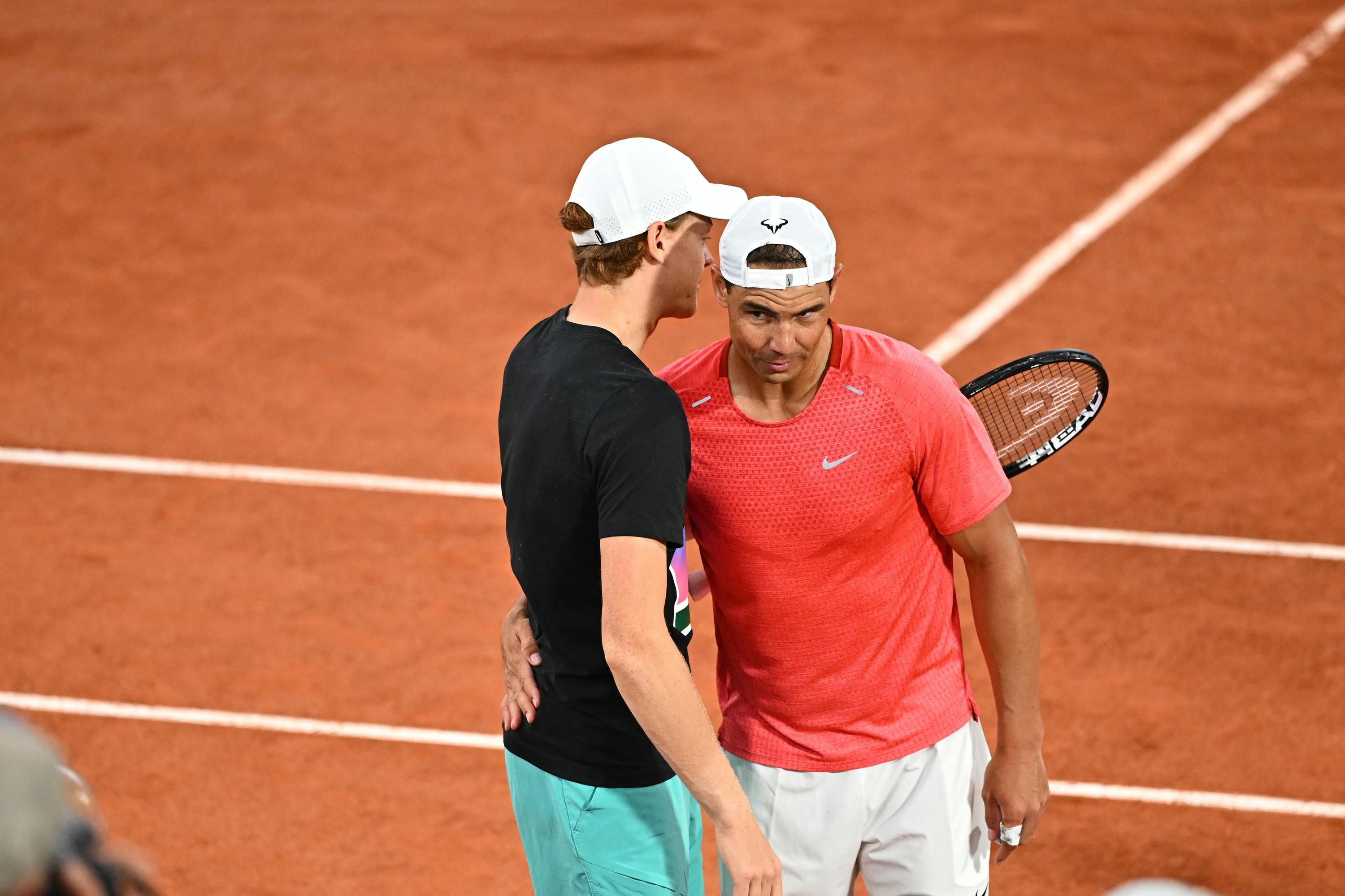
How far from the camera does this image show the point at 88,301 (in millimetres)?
9812

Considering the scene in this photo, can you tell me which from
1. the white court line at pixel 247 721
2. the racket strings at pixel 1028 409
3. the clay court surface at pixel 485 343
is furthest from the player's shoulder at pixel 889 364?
the white court line at pixel 247 721

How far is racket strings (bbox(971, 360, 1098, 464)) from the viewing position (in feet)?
14.4

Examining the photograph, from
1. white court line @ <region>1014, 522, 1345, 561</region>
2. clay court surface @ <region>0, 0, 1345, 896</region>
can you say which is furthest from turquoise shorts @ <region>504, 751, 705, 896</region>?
white court line @ <region>1014, 522, 1345, 561</region>

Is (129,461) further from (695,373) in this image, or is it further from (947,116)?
(947,116)

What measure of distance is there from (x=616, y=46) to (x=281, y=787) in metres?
8.72

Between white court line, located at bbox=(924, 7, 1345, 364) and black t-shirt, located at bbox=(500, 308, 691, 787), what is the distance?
5855 mm

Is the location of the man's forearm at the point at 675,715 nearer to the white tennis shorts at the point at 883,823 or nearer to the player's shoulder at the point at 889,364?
the white tennis shorts at the point at 883,823

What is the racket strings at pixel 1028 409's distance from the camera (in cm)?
439

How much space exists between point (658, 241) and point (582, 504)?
2.05ft

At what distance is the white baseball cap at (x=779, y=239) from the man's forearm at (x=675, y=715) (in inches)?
35.8

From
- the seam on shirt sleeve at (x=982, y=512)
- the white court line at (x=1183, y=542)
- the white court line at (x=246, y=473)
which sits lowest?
the white court line at (x=1183, y=542)

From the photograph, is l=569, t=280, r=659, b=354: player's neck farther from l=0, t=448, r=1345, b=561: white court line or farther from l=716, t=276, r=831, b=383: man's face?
l=0, t=448, r=1345, b=561: white court line

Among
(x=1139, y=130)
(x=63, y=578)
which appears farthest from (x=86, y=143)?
(x=1139, y=130)

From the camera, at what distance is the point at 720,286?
3465 mm
